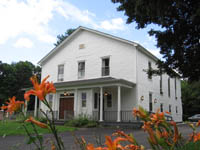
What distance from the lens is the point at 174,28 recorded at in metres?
7.68

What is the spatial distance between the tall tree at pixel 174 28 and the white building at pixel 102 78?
6.83 meters

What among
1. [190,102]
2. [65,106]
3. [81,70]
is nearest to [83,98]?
[65,106]

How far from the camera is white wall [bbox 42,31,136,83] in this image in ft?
56.4

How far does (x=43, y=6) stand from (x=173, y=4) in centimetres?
842

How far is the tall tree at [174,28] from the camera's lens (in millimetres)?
6719

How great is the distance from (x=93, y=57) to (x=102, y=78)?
106 inches

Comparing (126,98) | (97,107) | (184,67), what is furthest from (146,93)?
(184,67)

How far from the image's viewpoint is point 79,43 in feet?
67.6

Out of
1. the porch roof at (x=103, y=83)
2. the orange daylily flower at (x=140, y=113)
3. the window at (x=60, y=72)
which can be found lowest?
the orange daylily flower at (x=140, y=113)

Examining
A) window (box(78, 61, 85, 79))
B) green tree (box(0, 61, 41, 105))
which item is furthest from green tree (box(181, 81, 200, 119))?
green tree (box(0, 61, 41, 105))

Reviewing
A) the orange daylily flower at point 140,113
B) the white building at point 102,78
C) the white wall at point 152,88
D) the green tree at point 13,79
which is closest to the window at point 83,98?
the white building at point 102,78

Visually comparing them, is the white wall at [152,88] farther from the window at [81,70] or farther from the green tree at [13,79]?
the green tree at [13,79]

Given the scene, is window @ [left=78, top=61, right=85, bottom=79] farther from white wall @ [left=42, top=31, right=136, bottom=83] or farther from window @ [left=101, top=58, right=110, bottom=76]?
window @ [left=101, top=58, right=110, bottom=76]

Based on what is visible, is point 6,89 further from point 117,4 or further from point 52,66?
point 117,4
